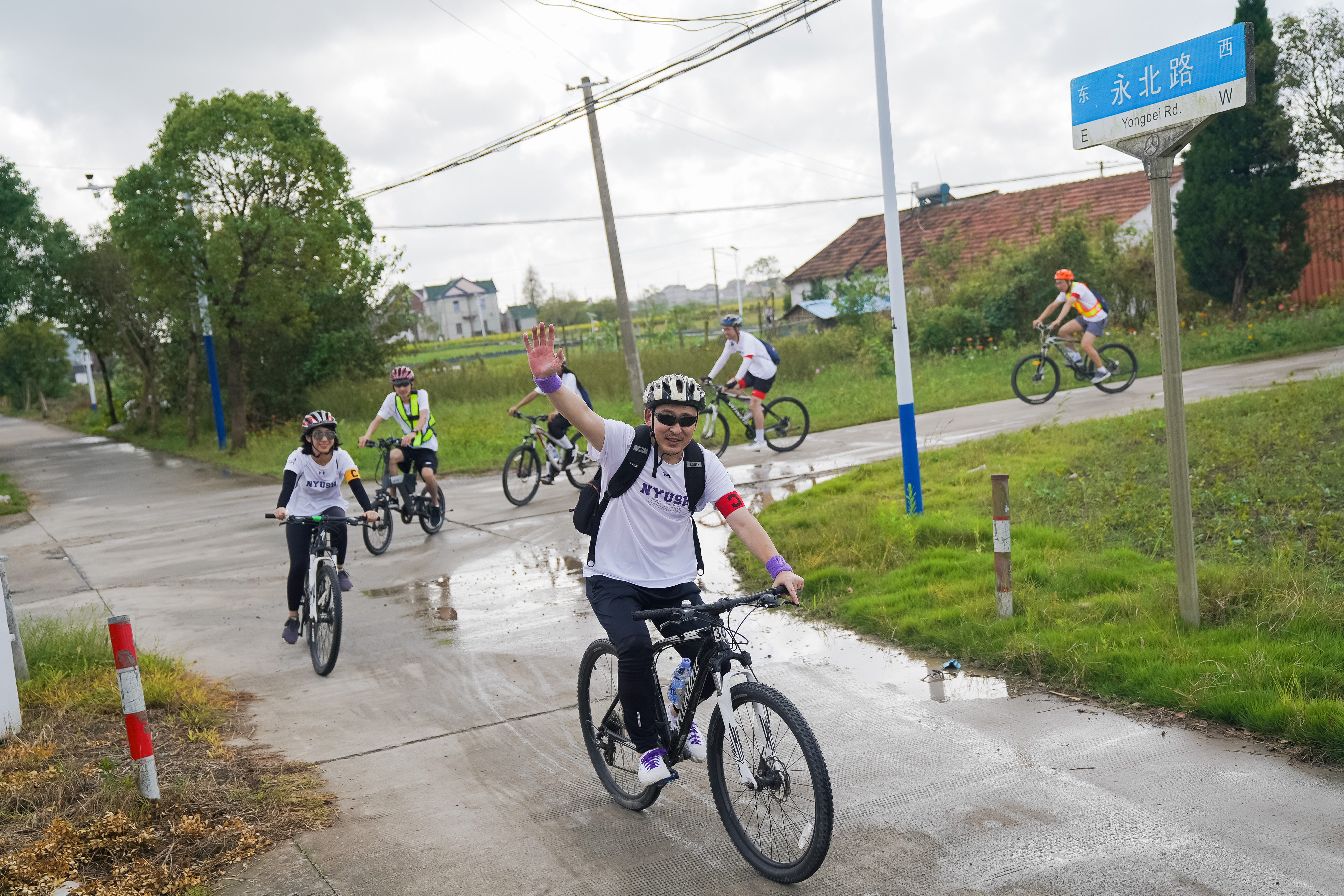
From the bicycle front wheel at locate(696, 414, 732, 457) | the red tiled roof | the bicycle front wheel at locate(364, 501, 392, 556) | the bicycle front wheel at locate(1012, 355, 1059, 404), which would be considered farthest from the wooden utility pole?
the red tiled roof

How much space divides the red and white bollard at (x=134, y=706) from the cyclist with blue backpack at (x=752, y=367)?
33.2 ft

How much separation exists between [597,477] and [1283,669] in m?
3.54

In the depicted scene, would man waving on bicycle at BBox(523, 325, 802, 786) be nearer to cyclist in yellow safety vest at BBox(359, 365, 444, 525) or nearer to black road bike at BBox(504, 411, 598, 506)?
cyclist in yellow safety vest at BBox(359, 365, 444, 525)

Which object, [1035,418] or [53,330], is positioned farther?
[53,330]

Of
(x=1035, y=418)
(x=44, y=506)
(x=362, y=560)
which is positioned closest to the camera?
(x=362, y=560)

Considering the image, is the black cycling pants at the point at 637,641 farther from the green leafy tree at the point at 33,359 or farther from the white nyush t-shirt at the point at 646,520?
the green leafy tree at the point at 33,359

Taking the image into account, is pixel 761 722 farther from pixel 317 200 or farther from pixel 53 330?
pixel 53 330

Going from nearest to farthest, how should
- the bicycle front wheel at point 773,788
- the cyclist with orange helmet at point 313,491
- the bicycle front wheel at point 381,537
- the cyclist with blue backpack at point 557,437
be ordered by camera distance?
the bicycle front wheel at point 773,788 < the cyclist with orange helmet at point 313,491 < the bicycle front wheel at point 381,537 < the cyclist with blue backpack at point 557,437

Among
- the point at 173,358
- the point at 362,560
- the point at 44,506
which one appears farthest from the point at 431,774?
the point at 173,358

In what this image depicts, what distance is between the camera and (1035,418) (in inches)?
631

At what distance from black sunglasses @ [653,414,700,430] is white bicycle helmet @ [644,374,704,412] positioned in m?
0.04

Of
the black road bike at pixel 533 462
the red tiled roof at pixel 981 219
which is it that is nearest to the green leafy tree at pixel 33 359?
the red tiled roof at pixel 981 219

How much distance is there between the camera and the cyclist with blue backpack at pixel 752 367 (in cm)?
1480

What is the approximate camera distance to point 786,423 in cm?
1606
